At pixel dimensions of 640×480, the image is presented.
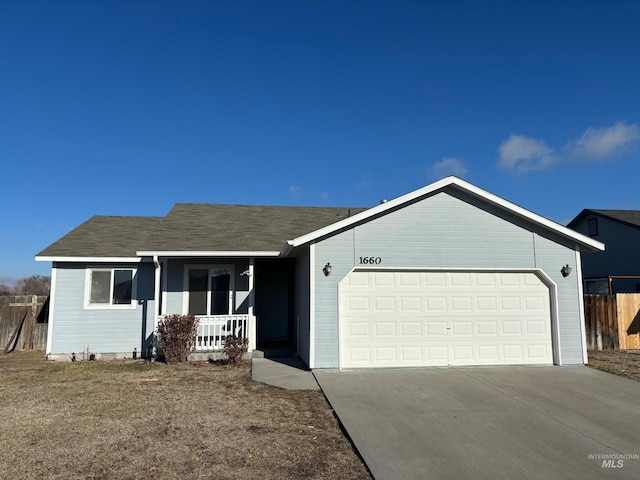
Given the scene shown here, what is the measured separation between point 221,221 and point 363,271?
6.06 metres

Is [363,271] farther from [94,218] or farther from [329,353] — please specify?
[94,218]

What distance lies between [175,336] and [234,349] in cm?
157

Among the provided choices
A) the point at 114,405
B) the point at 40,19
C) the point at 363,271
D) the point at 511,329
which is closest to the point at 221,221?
the point at 363,271

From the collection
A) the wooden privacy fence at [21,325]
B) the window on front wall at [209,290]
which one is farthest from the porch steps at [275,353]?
the wooden privacy fence at [21,325]

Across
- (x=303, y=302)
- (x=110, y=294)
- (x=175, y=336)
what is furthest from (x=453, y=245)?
(x=110, y=294)

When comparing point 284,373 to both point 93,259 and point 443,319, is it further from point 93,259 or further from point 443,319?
point 93,259

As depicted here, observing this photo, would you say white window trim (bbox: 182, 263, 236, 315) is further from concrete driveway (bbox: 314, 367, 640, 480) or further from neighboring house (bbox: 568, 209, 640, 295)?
neighboring house (bbox: 568, 209, 640, 295)

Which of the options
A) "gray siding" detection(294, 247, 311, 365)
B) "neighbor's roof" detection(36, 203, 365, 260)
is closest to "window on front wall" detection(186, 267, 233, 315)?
"neighbor's roof" detection(36, 203, 365, 260)

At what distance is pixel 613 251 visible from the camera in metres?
22.9

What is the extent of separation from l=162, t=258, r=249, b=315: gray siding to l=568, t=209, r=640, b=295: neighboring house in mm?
16622

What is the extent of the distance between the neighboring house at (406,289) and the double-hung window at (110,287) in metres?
0.05

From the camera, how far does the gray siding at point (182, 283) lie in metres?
12.1

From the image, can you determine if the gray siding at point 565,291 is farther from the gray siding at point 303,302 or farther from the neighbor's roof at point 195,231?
the neighbor's roof at point 195,231

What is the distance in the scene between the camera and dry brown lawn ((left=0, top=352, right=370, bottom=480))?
14.8 ft
